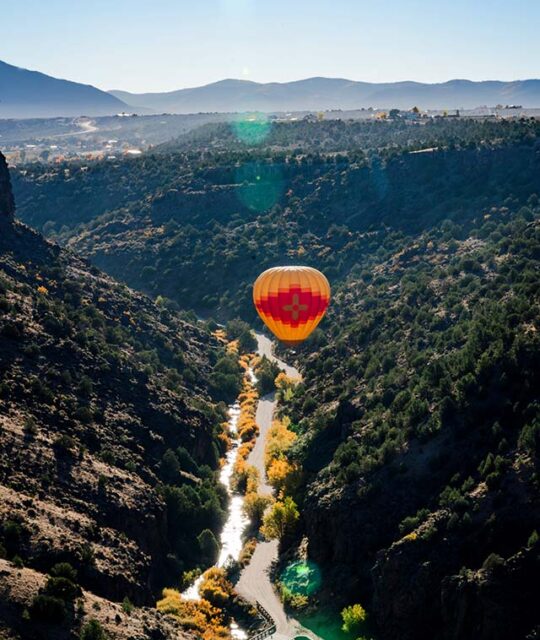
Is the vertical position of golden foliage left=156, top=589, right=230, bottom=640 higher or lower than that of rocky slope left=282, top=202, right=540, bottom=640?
lower

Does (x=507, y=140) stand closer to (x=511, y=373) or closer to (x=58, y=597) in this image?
(x=511, y=373)

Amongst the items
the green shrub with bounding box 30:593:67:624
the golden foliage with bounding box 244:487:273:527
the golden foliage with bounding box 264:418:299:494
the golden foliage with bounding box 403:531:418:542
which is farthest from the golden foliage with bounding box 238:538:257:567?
the green shrub with bounding box 30:593:67:624

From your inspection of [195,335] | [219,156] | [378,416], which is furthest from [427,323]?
[219,156]

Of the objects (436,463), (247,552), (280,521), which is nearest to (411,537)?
(436,463)

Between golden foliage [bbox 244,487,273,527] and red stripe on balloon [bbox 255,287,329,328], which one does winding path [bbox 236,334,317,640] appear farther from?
red stripe on balloon [bbox 255,287,329,328]

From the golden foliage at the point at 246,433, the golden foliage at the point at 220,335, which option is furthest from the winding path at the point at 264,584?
the golden foliage at the point at 220,335

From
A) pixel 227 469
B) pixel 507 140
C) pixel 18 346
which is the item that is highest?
pixel 507 140

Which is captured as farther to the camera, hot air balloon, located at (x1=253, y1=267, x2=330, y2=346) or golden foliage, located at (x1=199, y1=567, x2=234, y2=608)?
hot air balloon, located at (x1=253, y1=267, x2=330, y2=346)

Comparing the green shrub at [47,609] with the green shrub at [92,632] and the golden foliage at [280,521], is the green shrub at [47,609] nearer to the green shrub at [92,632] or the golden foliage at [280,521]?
the green shrub at [92,632]
